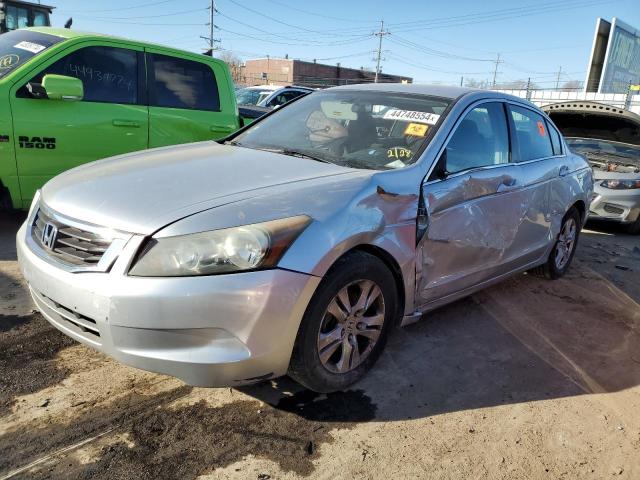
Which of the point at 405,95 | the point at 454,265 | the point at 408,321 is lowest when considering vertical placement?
the point at 408,321

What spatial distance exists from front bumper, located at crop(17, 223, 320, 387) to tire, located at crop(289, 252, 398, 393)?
0.51 feet

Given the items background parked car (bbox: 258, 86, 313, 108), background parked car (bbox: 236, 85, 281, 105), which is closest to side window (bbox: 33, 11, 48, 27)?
background parked car (bbox: 258, 86, 313, 108)

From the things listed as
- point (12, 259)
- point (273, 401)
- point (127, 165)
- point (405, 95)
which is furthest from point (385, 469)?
point (12, 259)

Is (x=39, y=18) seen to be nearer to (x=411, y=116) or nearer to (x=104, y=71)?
(x=104, y=71)

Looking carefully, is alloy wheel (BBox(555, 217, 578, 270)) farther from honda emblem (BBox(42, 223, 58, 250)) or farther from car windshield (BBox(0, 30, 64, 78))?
car windshield (BBox(0, 30, 64, 78))

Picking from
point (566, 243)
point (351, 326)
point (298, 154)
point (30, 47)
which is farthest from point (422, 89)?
point (30, 47)

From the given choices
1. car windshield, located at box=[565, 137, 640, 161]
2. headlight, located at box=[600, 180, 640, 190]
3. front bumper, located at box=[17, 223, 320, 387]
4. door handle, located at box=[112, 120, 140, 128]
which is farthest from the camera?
car windshield, located at box=[565, 137, 640, 161]

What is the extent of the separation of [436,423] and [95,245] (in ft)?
6.00

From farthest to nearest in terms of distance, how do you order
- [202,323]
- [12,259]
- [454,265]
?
[12,259] → [454,265] → [202,323]

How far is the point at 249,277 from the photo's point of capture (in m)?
2.16

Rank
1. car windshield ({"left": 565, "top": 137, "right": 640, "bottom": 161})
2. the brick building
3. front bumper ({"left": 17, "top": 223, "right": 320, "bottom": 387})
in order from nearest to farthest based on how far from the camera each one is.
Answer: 1. front bumper ({"left": 17, "top": 223, "right": 320, "bottom": 387})
2. car windshield ({"left": 565, "top": 137, "right": 640, "bottom": 161})
3. the brick building

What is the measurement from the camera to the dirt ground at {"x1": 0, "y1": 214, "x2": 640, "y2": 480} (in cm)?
224

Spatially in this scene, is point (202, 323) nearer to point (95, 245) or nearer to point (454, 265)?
point (95, 245)

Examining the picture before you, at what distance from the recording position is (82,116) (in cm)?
481
